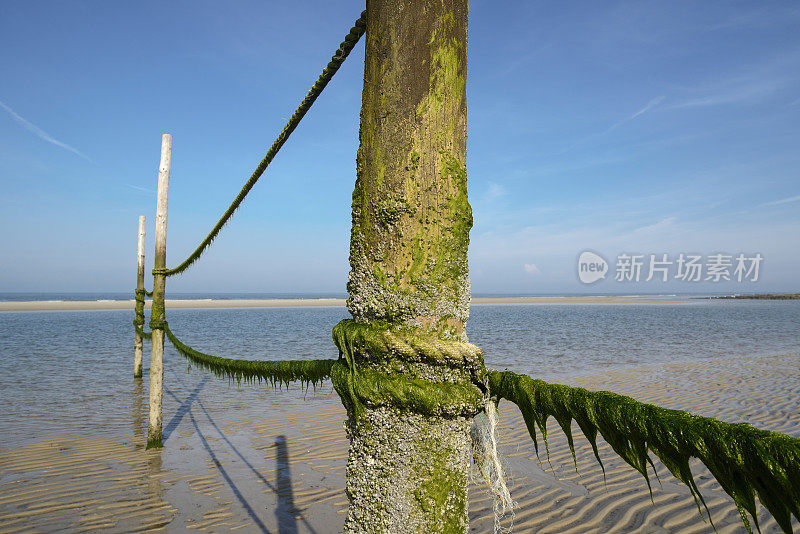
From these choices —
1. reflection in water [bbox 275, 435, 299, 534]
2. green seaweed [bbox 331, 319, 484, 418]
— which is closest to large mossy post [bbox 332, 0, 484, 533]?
green seaweed [bbox 331, 319, 484, 418]

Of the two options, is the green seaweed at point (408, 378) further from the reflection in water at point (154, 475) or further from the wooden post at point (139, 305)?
the wooden post at point (139, 305)

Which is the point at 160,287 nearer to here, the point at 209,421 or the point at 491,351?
the point at 209,421

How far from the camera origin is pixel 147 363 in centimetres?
1395

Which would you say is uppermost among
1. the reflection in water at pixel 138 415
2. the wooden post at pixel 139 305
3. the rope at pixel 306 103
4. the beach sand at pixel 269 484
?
the rope at pixel 306 103

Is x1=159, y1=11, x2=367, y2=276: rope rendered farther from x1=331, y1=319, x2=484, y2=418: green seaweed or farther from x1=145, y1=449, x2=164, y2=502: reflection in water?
x1=145, y1=449, x2=164, y2=502: reflection in water

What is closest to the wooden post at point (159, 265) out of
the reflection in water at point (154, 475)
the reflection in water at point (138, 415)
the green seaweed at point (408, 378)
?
the reflection in water at point (154, 475)

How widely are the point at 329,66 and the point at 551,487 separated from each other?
496cm

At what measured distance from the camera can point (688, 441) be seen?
3.23 feet

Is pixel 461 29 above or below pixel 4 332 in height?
above

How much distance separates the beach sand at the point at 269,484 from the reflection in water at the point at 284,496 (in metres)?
0.02

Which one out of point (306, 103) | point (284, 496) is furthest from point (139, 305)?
point (306, 103)

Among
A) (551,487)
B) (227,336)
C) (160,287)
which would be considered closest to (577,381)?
(551,487)

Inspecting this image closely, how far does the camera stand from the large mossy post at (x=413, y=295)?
3.86 ft

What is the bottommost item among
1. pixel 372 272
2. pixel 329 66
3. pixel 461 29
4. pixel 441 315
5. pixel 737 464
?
pixel 737 464
